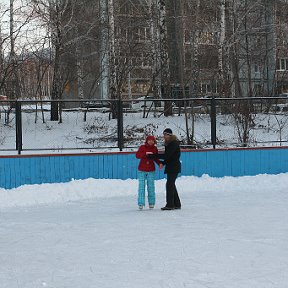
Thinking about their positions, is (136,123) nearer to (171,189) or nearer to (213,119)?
(213,119)

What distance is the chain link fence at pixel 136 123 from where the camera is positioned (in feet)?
41.2

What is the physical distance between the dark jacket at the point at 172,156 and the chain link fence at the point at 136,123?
129 inches

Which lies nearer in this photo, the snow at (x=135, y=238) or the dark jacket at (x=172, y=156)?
the snow at (x=135, y=238)

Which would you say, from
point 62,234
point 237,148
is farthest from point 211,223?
point 237,148

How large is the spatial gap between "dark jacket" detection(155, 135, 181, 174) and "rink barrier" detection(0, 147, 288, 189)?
2.91 meters

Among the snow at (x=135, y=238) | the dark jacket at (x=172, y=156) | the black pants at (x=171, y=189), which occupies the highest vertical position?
the dark jacket at (x=172, y=156)

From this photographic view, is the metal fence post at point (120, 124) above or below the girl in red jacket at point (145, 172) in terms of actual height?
above

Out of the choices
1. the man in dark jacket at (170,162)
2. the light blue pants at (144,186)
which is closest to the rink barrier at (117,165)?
the light blue pants at (144,186)

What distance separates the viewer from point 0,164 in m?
11.8

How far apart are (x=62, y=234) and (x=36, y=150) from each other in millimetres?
4968

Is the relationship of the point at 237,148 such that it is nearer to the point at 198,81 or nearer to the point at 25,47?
the point at 198,81

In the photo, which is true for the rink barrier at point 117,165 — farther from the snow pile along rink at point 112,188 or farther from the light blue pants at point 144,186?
the light blue pants at point 144,186

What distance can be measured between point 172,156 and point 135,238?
281cm

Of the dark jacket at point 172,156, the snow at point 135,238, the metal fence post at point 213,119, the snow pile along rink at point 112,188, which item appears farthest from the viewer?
the metal fence post at point 213,119
